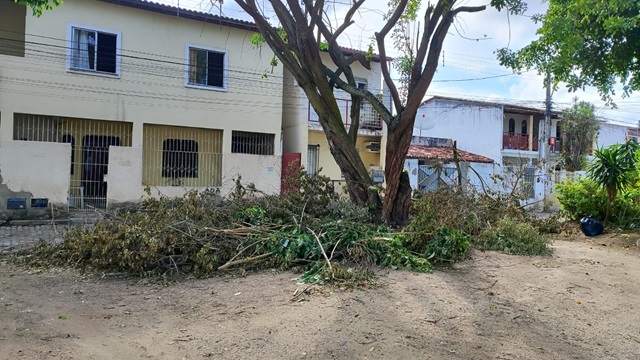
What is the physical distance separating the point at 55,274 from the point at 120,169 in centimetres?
701

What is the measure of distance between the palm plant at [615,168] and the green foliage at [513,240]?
13.0ft

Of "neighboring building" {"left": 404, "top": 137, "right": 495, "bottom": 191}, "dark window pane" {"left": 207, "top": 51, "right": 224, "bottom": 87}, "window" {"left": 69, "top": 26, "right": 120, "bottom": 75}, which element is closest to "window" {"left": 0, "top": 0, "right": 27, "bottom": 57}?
"window" {"left": 69, "top": 26, "right": 120, "bottom": 75}

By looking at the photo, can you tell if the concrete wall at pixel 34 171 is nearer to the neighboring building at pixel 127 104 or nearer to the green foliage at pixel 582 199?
the neighboring building at pixel 127 104

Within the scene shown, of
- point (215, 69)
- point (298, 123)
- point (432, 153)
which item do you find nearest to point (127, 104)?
point (215, 69)

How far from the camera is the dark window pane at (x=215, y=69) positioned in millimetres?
15148

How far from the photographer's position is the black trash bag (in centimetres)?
1066

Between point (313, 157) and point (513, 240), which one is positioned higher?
point (313, 157)

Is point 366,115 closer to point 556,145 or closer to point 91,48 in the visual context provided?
point 91,48

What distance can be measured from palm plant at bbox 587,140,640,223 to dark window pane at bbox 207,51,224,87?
36.5 feet

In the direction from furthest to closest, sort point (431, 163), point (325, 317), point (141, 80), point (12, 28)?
point (431, 163), point (141, 80), point (12, 28), point (325, 317)

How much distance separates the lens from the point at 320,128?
1702 centimetres

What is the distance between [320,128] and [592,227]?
9.41 m

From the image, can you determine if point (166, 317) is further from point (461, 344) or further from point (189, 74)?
point (189, 74)

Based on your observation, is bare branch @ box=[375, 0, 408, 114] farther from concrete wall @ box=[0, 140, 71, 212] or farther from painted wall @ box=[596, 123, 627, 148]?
painted wall @ box=[596, 123, 627, 148]
